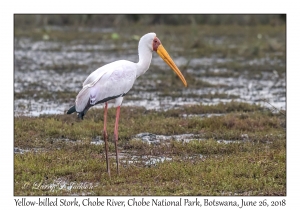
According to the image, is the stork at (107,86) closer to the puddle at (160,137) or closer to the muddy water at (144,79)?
the puddle at (160,137)

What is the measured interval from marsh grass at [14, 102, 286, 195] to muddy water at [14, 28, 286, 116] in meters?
1.44

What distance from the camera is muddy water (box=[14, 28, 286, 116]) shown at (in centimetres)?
1366

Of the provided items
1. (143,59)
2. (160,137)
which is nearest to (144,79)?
(160,137)

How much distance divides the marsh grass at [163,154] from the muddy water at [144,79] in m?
1.44

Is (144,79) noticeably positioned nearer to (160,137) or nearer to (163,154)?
(160,137)

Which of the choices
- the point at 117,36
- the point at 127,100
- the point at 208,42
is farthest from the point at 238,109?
the point at 117,36

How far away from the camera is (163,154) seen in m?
9.00

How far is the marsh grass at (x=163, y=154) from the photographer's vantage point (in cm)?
729

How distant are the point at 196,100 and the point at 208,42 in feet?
38.9

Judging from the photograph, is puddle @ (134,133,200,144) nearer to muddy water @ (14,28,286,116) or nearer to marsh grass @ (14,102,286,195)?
marsh grass @ (14,102,286,195)

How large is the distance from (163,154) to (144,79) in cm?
801

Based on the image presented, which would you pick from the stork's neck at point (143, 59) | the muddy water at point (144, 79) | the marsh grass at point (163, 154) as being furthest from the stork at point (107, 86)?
the muddy water at point (144, 79)

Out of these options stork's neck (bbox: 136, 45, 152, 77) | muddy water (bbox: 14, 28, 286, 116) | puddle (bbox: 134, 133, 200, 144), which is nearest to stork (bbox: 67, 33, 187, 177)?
stork's neck (bbox: 136, 45, 152, 77)
